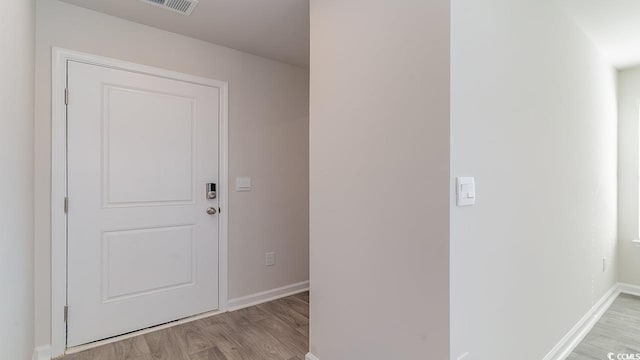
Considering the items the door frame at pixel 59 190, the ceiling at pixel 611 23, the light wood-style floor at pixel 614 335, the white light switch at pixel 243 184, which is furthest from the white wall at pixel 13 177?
the light wood-style floor at pixel 614 335

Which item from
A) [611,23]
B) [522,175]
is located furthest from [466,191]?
[611,23]

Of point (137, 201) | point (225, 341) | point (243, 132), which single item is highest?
point (243, 132)

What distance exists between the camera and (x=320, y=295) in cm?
188

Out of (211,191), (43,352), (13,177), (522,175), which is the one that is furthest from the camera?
(211,191)

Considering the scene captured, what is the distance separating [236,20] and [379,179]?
1.72 m

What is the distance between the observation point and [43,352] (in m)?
2.01

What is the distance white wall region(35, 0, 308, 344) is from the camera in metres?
Result: 2.03

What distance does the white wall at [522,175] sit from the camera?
132 centimetres

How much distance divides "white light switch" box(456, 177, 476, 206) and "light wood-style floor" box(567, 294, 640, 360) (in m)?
1.67

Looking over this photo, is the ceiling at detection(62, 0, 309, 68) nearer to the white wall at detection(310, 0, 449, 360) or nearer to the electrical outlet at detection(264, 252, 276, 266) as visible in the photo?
the white wall at detection(310, 0, 449, 360)

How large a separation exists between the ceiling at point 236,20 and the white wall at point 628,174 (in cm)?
339

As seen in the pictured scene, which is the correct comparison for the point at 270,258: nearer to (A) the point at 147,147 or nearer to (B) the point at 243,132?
(B) the point at 243,132

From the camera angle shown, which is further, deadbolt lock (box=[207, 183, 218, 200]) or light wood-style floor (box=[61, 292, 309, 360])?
deadbolt lock (box=[207, 183, 218, 200])

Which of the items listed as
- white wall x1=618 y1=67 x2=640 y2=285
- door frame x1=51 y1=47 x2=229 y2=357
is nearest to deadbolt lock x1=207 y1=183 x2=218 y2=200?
door frame x1=51 y1=47 x2=229 y2=357
